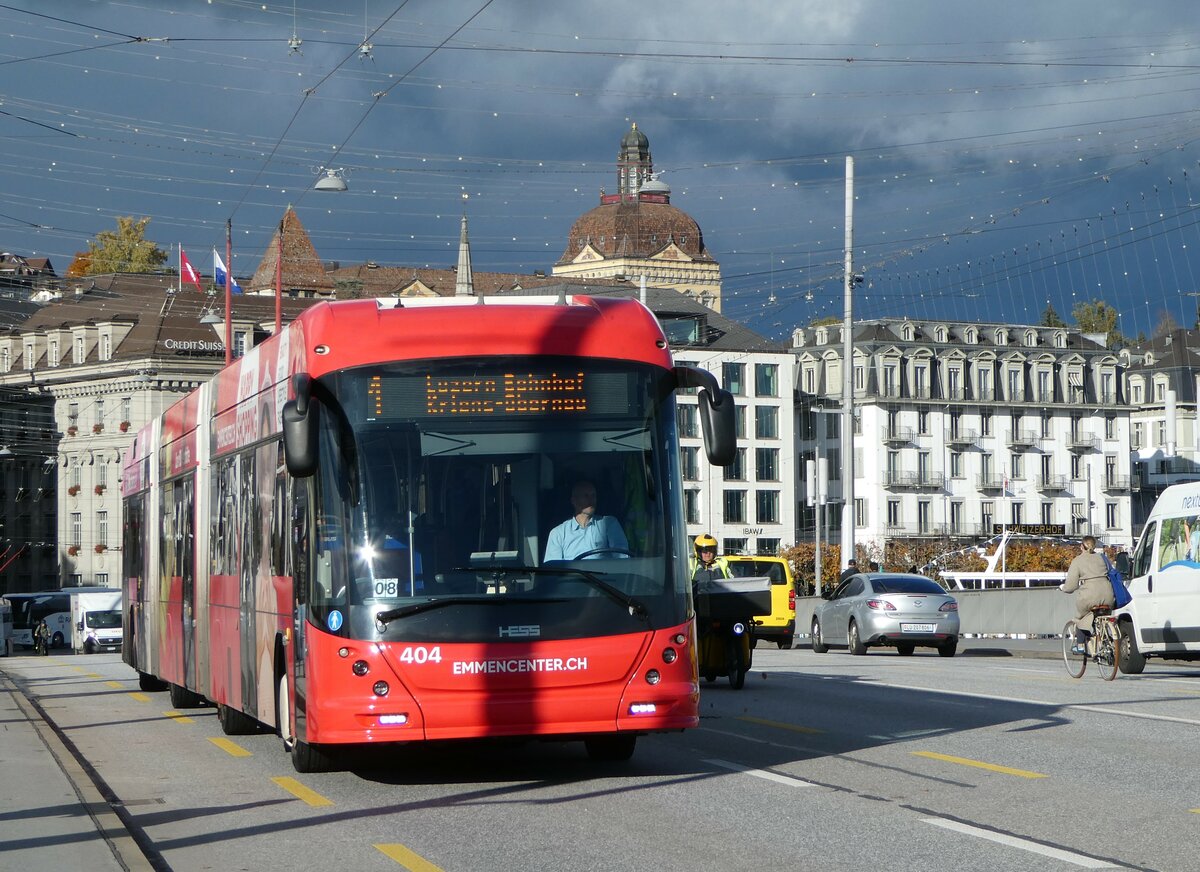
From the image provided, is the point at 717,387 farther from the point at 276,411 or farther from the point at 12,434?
the point at 12,434

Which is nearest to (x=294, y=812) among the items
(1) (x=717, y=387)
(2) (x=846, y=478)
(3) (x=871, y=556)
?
(1) (x=717, y=387)

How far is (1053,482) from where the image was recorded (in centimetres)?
12231

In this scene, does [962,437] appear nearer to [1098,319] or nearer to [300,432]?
[1098,319]

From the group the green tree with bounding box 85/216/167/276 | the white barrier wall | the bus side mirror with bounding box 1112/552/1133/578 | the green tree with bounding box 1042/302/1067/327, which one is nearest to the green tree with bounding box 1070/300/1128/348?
the green tree with bounding box 1042/302/1067/327

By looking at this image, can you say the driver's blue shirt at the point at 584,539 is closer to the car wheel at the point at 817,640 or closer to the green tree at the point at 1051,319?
the car wheel at the point at 817,640

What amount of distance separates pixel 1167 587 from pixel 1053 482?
99.2 m

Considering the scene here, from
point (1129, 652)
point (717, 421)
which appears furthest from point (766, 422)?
point (717, 421)

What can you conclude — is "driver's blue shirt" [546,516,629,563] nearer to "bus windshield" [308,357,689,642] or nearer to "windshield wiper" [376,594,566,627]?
"bus windshield" [308,357,689,642]

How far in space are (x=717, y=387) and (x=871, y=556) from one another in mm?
101343

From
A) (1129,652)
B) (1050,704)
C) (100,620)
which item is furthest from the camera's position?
(100,620)

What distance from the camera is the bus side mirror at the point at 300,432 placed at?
12.5m

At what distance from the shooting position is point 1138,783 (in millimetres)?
12047

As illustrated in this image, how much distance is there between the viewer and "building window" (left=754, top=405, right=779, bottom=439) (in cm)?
11731

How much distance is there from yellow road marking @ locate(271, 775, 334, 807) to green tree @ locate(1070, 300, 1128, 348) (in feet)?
406
